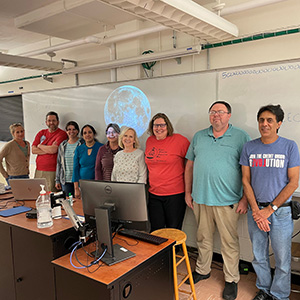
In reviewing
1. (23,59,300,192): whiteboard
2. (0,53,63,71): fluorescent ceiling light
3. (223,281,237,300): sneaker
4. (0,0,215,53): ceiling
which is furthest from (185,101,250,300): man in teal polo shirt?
(0,53,63,71): fluorescent ceiling light

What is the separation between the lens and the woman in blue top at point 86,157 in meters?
3.50

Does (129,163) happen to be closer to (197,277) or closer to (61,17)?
(197,277)

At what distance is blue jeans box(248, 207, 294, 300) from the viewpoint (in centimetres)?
213

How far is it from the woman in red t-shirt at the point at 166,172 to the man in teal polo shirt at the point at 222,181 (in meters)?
0.22

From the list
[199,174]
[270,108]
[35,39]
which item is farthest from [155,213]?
[35,39]

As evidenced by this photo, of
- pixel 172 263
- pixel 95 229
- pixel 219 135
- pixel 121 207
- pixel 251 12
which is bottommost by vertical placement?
pixel 172 263

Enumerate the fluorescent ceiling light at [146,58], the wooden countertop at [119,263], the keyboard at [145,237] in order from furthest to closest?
the fluorescent ceiling light at [146,58]
the keyboard at [145,237]
the wooden countertop at [119,263]

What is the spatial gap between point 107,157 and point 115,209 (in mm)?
1605

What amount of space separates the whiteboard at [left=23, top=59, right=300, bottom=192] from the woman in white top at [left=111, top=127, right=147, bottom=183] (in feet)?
1.80

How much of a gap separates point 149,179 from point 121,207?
1198mm

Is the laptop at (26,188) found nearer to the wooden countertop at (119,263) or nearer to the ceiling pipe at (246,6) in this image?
the wooden countertop at (119,263)

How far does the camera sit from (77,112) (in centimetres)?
414

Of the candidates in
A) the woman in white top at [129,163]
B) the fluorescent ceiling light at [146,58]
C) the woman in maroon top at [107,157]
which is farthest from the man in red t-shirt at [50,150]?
the woman in white top at [129,163]

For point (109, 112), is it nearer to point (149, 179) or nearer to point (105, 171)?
point (105, 171)
